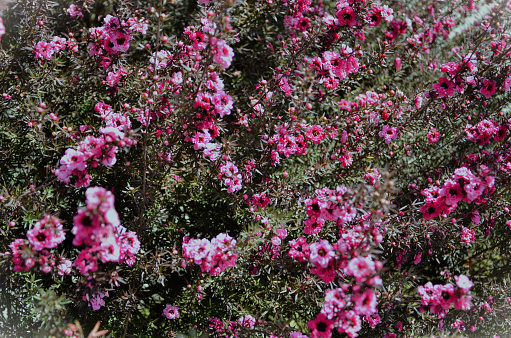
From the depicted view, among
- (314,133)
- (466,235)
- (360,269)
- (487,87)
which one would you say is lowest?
(466,235)

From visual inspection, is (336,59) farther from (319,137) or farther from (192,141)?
(192,141)

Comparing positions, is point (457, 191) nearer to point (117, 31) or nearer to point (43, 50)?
point (117, 31)

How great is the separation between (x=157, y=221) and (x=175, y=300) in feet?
2.11

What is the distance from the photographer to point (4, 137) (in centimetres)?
→ 314

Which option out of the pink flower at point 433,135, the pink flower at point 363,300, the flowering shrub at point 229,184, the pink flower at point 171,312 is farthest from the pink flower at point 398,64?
the pink flower at point 171,312

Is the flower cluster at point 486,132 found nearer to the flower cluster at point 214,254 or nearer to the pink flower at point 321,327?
the pink flower at point 321,327

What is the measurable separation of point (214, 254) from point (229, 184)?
64 centimetres

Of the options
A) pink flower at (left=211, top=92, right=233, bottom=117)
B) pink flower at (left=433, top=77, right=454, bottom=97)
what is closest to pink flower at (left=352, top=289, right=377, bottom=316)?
pink flower at (left=211, top=92, right=233, bottom=117)

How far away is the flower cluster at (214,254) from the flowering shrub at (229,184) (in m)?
0.01

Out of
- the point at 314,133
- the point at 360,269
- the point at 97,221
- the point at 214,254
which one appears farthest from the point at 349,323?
the point at 314,133

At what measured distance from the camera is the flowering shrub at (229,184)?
7.47ft

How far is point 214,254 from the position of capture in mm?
2332

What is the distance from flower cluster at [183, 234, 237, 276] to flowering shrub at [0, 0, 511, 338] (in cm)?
1

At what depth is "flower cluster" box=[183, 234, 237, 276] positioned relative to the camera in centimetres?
232
